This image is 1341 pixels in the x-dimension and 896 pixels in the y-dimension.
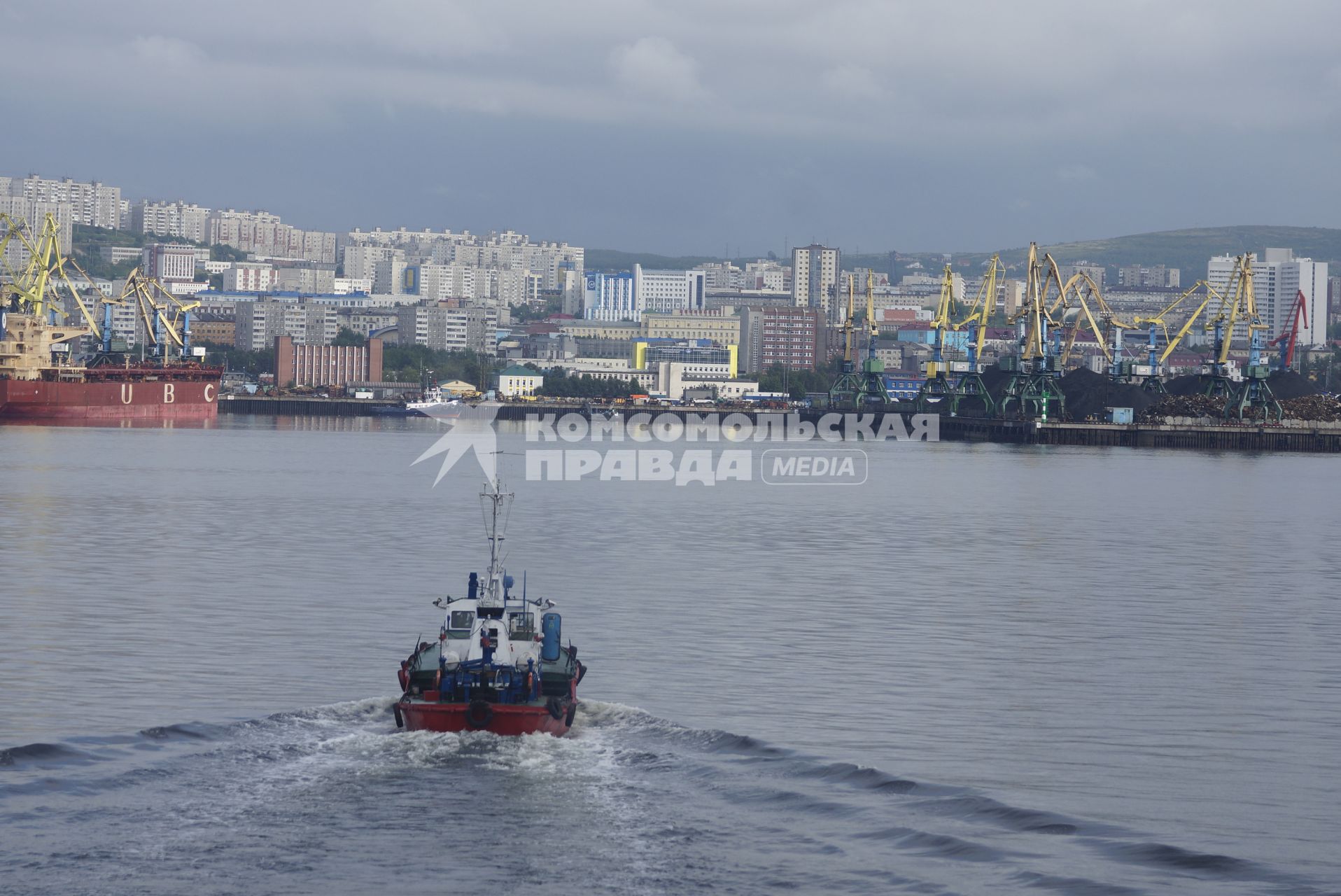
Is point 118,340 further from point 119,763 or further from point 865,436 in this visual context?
point 119,763

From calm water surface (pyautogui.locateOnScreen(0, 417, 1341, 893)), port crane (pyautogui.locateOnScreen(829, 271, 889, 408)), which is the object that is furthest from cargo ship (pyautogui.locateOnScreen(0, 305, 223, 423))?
calm water surface (pyautogui.locateOnScreen(0, 417, 1341, 893))

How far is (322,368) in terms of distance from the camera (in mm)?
162875

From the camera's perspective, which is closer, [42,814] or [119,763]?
[42,814]

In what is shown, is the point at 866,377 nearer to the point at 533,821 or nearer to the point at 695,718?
the point at 695,718

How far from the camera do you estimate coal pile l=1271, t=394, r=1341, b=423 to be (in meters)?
96.9

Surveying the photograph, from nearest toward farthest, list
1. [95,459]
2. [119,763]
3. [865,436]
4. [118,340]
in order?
[119,763] → [95,459] → [118,340] → [865,436]

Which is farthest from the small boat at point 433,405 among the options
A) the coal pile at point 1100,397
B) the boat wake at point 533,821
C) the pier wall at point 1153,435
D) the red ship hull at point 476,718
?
the red ship hull at point 476,718

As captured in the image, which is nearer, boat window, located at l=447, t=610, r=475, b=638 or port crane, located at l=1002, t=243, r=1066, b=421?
boat window, located at l=447, t=610, r=475, b=638

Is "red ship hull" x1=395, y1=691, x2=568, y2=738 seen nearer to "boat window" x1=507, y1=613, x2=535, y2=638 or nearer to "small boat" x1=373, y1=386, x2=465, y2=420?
"boat window" x1=507, y1=613, x2=535, y2=638

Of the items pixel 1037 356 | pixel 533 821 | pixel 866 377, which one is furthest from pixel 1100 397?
pixel 533 821

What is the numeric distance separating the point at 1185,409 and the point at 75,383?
201 feet

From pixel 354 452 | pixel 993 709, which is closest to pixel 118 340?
pixel 354 452

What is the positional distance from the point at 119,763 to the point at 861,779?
6092 millimetres

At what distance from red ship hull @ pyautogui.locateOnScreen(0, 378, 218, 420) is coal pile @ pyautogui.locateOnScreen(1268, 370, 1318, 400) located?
6443 cm
